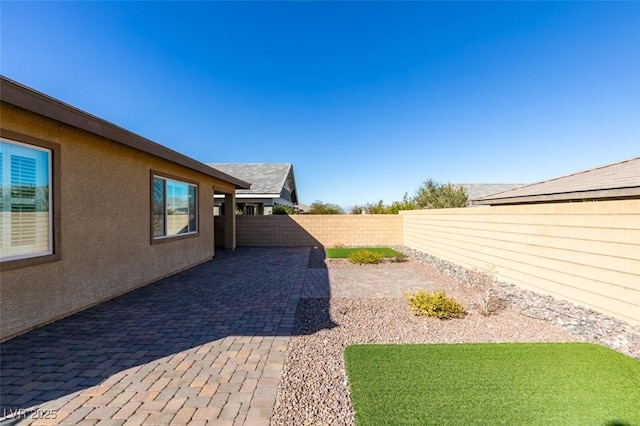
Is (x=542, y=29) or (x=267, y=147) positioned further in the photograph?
(x=267, y=147)

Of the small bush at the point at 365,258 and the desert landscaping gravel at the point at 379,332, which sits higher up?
the small bush at the point at 365,258

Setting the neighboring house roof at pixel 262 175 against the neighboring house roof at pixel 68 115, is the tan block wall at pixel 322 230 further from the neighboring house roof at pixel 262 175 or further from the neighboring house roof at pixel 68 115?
the neighboring house roof at pixel 68 115

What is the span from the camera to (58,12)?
6.57 meters

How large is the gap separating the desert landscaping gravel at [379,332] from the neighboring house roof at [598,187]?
10.1 ft

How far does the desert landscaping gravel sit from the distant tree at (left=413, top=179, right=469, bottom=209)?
13.5m

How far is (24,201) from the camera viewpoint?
4.30m

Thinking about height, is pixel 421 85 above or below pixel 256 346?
above

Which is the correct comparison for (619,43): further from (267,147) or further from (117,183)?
(267,147)

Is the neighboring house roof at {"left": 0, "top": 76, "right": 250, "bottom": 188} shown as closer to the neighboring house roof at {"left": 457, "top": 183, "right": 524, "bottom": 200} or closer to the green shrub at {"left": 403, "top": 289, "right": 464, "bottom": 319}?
the green shrub at {"left": 403, "top": 289, "right": 464, "bottom": 319}

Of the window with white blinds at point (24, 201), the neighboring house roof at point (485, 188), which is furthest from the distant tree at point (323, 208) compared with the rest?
the window with white blinds at point (24, 201)

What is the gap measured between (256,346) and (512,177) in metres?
36.5

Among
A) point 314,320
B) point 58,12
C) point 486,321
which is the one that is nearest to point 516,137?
point 486,321

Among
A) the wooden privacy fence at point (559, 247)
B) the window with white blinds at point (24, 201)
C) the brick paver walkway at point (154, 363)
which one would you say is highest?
the window with white blinds at point (24, 201)

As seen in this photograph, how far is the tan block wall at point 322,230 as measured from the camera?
51.2 feet
